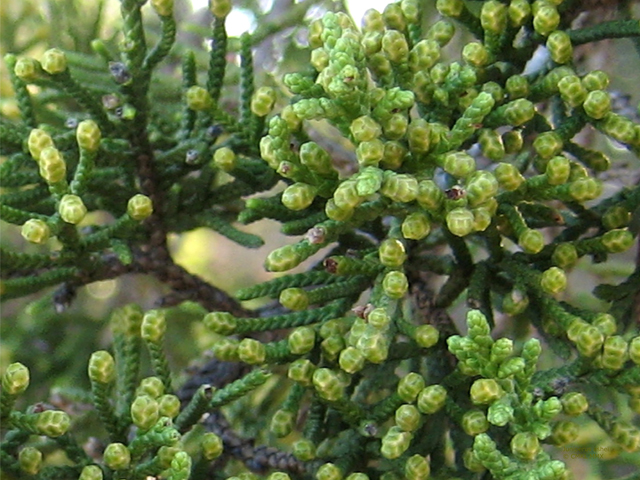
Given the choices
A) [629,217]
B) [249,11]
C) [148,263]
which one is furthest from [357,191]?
[249,11]

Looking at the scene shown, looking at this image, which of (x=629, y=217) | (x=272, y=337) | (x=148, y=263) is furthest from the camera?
(x=272, y=337)

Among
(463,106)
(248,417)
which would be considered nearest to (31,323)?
(248,417)

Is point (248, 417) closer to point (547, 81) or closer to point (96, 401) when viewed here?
point (96, 401)

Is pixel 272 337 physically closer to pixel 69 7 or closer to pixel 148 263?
pixel 148 263

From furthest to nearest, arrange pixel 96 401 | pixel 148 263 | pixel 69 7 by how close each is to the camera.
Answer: pixel 69 7 < pixel 148 263 < pixel 96 401

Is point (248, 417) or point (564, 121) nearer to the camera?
point (564, 121)

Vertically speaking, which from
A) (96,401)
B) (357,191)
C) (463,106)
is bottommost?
(96,401)

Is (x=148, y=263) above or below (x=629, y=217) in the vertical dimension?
above
